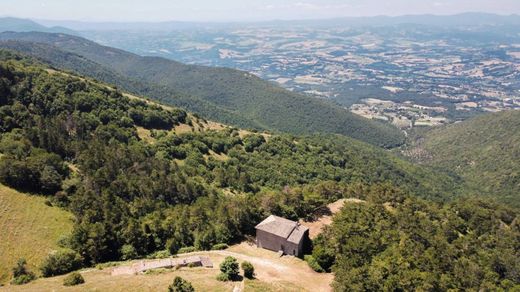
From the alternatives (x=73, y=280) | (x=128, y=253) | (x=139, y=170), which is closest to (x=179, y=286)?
(x=73, y=280)

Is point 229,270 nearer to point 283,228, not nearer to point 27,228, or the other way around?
point 283,228

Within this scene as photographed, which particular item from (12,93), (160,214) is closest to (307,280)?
(160,214)

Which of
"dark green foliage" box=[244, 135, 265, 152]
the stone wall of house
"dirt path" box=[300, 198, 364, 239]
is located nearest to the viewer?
the stone wall of house

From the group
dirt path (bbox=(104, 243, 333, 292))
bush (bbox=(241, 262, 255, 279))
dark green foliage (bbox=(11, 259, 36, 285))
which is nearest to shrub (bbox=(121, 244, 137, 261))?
dirt path (bbox=(104, 243, 333, 292))

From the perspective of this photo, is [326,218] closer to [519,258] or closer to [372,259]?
[372,259]

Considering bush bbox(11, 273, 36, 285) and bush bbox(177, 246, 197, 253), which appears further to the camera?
bush bbox(177, 246, 197, 253)

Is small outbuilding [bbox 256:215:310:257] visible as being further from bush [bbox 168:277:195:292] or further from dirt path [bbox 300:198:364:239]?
bush [bbox 168:277:195:292]
